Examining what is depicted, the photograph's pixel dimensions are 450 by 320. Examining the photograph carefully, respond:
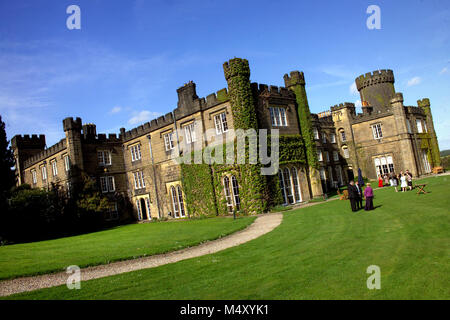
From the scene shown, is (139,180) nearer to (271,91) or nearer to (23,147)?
(271,91)

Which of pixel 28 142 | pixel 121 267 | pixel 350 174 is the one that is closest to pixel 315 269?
pixel 121 267

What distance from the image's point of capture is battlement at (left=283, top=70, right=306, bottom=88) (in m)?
29.0

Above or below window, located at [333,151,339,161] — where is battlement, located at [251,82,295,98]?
above

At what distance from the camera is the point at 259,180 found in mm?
23812

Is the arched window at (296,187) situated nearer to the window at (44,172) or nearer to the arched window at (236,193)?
the arched window at (236,193)

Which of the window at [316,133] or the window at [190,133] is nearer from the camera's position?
the window at [190,133]

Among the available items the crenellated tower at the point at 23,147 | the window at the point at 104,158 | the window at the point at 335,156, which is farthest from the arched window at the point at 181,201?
the crenellated tower at the point at 23,147

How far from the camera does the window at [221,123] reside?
25.8 meters

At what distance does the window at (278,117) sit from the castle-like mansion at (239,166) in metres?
0.09

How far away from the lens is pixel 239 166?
24.5m

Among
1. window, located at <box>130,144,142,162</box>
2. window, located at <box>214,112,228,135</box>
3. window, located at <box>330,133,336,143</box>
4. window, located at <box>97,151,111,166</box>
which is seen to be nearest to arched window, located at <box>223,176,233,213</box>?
window, located at <box>214,112,228,135</box>

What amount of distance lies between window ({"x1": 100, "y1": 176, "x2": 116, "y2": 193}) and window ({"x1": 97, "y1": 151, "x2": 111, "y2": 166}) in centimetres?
169

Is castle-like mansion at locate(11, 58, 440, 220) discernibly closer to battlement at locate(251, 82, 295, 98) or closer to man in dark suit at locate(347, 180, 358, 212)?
battlement at locate(251, 82, 295, 98)
